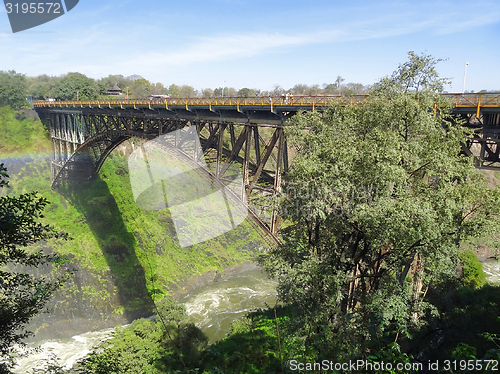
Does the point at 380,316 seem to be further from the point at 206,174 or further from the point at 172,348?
the point at 206,174

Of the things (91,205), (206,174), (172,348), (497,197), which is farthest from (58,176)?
(497,197)

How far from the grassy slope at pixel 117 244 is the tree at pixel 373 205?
19096mm

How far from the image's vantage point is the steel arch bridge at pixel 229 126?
10773 millimetres

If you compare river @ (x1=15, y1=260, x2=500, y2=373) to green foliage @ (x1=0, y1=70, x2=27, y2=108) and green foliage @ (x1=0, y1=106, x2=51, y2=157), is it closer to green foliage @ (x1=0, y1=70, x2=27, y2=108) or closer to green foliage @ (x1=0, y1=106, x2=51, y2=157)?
green foliage @ (x1=0, y1=106, x2=51, y2=157)

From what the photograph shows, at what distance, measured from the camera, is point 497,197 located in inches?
303

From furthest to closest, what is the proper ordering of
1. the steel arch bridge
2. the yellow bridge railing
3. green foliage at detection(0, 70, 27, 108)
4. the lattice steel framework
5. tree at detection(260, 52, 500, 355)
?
green foliage at detection(0, 70, 27, 108)
the lattice steel framework
the steel arch bridge
the yellow bridge railing
tree at detection(260, 52, 500, 355)

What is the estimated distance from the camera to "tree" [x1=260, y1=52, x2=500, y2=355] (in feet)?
24.5

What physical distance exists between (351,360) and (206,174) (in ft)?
50.1

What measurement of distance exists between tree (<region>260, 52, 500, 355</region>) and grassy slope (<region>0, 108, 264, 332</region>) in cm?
1910

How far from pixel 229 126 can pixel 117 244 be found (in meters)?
19.2

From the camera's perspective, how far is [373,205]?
7844 mm

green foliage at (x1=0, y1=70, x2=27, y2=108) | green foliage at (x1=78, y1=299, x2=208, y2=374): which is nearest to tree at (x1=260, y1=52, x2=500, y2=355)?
green foliage at (x1=78, y1=299, x2=208, y2=374)

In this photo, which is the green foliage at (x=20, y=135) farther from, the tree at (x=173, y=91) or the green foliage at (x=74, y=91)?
the tree at (x=173, y=91)

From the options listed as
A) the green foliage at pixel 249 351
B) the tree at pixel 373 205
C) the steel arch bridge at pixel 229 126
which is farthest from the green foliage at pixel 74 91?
the tree at pixel 373 205
